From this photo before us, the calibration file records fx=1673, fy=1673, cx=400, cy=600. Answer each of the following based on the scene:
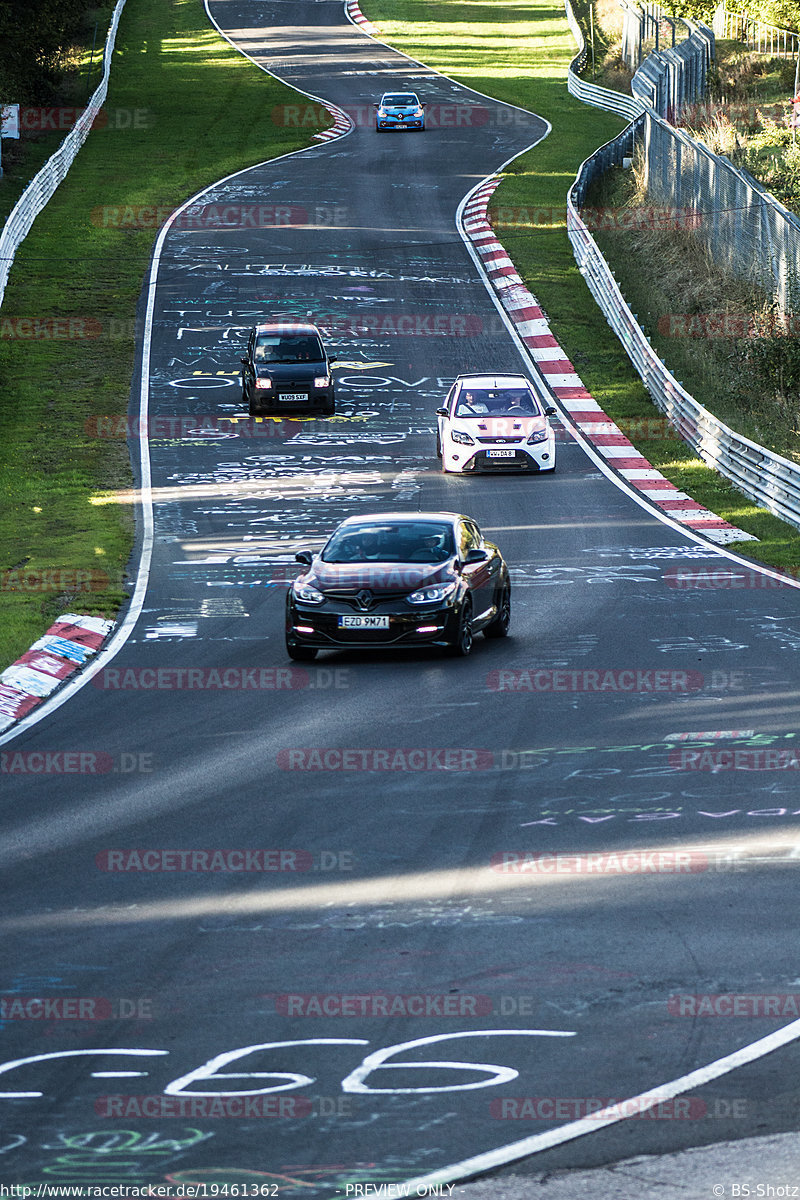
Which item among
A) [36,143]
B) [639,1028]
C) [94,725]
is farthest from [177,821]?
[36,143]

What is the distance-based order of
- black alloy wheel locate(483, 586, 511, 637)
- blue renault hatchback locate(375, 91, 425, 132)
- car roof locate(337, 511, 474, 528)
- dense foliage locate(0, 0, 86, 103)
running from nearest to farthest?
black alloy wheel locate(483, 586, 511, 637)
car roof locate(337, 511, 474, 528)
dense foliage locate(0, 0, 86, 103)
blue renault hatchback locate(375, 91, 425, 132)

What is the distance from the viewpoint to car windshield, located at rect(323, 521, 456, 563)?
18125 mm

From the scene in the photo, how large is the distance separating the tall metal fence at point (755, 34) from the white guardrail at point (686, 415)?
41.3 ft

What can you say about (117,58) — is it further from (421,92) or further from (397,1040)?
(397,1040)

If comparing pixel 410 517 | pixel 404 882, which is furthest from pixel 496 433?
pixel 404 882

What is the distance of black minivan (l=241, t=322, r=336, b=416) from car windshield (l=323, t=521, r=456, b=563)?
16.7 m

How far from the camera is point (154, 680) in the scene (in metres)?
16.6

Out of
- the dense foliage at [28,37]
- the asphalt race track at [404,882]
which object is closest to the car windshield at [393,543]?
the asphalt race track at [404,882]

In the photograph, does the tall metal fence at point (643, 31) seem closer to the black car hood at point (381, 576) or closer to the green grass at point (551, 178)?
the green grass at point (551, 178)

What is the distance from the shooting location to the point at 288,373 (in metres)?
35.1

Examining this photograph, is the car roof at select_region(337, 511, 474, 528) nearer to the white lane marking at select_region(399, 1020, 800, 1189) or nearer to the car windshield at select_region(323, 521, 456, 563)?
the car windshield at select_region(323, 521, 456, 563)

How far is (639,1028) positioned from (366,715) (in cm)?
737

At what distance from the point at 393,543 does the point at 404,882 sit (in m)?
8.67

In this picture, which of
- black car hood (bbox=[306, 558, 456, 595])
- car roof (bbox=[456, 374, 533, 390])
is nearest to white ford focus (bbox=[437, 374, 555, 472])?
car roof (bbox=[456, 374, 533, 390])
